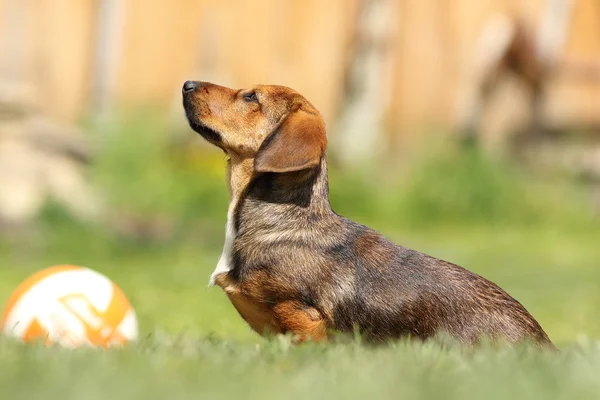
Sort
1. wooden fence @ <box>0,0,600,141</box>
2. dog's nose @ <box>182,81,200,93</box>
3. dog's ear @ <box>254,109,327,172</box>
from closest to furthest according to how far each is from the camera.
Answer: dog's ear @ <box>254,109,327,172</box>, dog's nose @ <box>182,81,200,93</box>, wooden fence @ <box>0,0,600,141</box>

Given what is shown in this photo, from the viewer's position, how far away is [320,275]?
420cm

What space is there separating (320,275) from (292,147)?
0.54 m

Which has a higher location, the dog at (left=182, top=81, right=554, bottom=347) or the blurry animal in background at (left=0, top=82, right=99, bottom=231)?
the dog at (left=182, top=81, right=554, bottom=347)

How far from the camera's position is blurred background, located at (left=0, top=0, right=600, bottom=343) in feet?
31.5

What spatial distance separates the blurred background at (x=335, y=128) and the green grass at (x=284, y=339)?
33mm

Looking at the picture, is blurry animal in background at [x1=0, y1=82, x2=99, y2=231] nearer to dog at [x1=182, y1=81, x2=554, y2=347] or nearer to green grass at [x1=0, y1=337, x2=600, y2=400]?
dog at [x1=182, y1=81, x2=554, y2=347]

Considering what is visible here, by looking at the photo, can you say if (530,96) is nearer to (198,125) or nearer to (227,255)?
(198,125)

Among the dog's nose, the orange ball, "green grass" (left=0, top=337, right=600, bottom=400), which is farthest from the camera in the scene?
the dog's nose

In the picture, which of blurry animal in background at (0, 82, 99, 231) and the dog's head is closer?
the dog's head

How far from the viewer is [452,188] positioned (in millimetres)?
11898

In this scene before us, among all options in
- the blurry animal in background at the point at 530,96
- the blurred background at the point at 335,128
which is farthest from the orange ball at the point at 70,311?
the blurry animal in background at the point at 530,96

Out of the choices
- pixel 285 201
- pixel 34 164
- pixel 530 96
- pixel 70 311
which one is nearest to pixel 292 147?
pixel 285 201

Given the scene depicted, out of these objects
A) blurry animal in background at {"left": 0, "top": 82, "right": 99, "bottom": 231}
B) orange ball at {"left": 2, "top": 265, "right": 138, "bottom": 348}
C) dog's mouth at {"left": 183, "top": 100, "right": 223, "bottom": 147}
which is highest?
dog's mouth at {"left": 183, "top": 100, "right": 223, "bottom": 147}

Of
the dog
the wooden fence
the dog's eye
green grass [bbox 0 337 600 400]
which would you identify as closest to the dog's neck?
the dog
